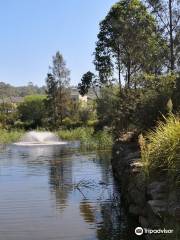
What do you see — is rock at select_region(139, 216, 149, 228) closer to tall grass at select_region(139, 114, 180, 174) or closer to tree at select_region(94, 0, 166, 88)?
tall grass at select_region(139, 114, 180, 174)

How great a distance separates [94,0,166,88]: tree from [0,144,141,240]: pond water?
1704 centimetres

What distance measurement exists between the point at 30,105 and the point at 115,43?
46.6m

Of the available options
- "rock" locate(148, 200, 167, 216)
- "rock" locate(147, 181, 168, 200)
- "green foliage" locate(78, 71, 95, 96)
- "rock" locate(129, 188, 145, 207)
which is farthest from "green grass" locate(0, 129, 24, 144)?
"rock" locate(148, 200, 167, 216)

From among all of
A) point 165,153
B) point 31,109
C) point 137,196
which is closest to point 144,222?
point 137,196

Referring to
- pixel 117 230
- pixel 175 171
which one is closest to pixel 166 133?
pixel 175 171

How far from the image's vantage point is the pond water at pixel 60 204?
30.8 ft

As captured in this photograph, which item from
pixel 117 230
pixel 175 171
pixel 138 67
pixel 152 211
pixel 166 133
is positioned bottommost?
pixel 117 230

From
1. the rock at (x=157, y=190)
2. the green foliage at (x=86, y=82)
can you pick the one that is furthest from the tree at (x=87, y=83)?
the rock at (x=157, y=190)

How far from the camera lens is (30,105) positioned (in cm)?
8438

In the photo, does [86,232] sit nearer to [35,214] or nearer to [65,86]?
[35,214]

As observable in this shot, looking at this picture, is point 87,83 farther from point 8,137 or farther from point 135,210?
point 135,210

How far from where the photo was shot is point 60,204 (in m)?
12.1

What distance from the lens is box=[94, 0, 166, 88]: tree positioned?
35588 mm

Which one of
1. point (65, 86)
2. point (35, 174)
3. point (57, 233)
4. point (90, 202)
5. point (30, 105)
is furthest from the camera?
point (30, 105)
